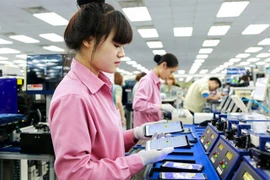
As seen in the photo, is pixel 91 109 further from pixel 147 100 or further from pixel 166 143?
pixel 147 100

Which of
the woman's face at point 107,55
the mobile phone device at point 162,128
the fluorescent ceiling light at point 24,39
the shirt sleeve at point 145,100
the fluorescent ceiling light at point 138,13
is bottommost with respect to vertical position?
the mobile phone device at point 162,128

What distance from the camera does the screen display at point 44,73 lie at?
2457 millimetres

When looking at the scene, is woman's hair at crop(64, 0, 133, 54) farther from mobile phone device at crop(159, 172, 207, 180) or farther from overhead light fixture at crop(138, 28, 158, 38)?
overhead light fixture at crop(138, 28, 158, 38)

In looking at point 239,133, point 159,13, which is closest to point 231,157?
point 239,133

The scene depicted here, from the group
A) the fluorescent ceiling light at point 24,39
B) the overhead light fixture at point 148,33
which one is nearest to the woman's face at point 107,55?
the overhead light fixture at point 148,33

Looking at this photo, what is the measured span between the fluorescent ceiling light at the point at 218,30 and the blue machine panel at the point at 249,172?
7.11 metres

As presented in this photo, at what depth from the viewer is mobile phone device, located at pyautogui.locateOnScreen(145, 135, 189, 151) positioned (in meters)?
1.10

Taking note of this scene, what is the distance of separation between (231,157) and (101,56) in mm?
656

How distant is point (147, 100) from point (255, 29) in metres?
6.55

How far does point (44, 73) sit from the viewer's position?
248cm

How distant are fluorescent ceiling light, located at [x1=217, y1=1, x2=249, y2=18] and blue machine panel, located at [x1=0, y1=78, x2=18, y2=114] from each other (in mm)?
4667

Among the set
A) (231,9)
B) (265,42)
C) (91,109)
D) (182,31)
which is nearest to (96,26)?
(91,109)

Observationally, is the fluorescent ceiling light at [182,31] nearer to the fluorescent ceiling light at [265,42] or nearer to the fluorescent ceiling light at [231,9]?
the fluorescent ceiling light at [231,9]

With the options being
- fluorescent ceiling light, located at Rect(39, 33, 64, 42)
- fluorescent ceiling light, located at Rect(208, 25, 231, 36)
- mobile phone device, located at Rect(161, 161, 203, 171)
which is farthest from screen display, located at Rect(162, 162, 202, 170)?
fluorescent ceiling light, located at Rect(39, 33, 64, 42)
